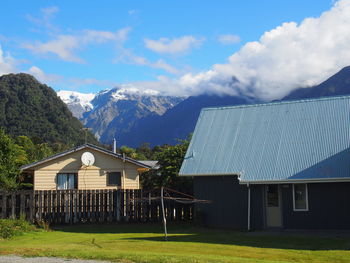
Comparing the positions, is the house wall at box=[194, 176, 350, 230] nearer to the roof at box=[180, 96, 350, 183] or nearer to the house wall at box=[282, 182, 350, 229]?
the house wall at box=[282, 182, 350, 229]

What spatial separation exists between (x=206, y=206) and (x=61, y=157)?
416 inches

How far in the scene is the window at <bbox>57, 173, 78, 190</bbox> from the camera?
27766 mm

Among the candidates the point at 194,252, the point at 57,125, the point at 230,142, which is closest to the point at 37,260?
the point at 194,252

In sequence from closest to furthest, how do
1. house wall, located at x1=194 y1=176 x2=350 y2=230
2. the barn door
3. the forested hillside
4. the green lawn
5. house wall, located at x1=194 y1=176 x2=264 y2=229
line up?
the green lawn
house wall, located at x1=194 y1=176 x2=350 y2=230
the barn door
house wall, located at x1=194 y1=176 x2=264 y2=229
the forested hillside

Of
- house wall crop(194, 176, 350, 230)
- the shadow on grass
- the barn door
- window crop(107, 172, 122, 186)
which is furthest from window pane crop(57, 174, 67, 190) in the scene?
the barn door

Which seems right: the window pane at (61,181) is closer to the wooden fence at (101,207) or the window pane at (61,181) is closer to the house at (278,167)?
the wooden fence at (101,207)

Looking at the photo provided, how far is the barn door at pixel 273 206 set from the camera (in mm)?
19859

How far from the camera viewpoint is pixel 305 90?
366ft

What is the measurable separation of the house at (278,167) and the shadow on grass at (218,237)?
1325 millimetres

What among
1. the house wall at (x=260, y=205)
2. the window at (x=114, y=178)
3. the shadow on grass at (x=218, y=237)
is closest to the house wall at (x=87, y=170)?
the window at (x=114, y=178)

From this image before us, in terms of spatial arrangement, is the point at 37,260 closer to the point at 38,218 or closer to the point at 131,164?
the point at 38,218

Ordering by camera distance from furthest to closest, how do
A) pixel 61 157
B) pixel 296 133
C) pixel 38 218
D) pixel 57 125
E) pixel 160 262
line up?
1. pixel 57 125
2. pixel 61 157
3. pixel 38 218
4. pixel 296 133
5. pixel 160 262

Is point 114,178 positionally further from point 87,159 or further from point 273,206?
point 273,206

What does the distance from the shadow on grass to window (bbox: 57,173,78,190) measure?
5.78 meters
